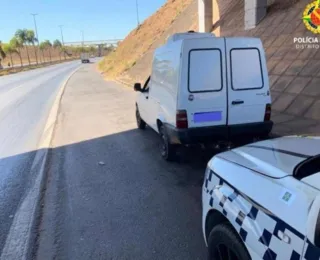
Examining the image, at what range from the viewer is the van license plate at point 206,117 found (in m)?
5.39

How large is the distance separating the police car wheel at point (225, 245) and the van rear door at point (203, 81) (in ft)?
10.0

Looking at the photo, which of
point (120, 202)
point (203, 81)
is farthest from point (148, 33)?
point (120, 202)

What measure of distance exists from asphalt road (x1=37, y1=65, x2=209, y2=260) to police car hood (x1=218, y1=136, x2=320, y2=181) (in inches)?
50.4

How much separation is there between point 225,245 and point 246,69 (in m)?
3.77

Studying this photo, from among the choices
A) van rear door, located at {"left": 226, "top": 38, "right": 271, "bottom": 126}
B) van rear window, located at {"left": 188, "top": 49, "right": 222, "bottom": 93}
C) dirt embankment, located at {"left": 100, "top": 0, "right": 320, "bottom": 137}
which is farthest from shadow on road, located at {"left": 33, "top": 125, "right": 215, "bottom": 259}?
dirt embankment, located at {"left": 100, "top": 0, "right": 320, "bottom": 137}

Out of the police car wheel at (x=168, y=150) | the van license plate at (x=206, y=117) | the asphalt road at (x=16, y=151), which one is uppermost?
the van license plate at (x=206, y=117)

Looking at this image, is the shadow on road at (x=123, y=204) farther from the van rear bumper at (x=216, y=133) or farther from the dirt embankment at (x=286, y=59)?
the dirt embankment at (x=286, y=59)

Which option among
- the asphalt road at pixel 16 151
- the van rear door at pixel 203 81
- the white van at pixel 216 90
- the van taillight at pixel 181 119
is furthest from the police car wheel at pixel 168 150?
the asphalt road at pixel 16 151

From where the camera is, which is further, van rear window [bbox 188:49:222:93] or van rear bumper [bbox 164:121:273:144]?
van rear bumper [bbox 164:121:273:144]

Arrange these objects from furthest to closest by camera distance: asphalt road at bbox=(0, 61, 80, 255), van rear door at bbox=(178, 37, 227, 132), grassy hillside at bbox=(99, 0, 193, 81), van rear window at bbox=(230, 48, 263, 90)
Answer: grassy hillside at bbox=(99, 0, 193, 81) < van rear window at bbox=(230, 48, 263, 90) < van rear door at bbox=(178, 37, 227, 132) < asphalt road at bbox=(0, 61, 80, 255)

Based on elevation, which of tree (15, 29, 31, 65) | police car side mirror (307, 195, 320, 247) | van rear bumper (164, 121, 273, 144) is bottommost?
van rear bumper (164, 121, 273, 144)

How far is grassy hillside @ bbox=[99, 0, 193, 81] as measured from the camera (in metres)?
29.3

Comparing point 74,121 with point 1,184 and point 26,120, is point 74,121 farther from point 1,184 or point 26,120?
point 1,184

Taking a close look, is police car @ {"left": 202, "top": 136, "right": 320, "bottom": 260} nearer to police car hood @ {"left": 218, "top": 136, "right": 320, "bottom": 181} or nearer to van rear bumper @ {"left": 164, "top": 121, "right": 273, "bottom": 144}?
police car hood @ {"left": 218, "top": 136, "right": 320, "bottom": 181}
